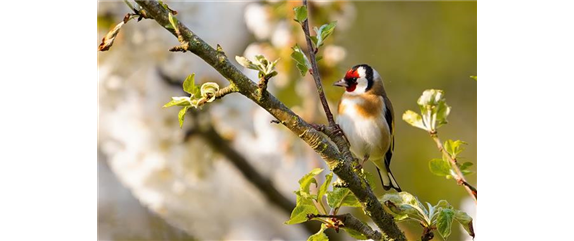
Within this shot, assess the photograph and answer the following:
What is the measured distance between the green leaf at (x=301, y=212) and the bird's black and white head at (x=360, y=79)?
0.60 meters

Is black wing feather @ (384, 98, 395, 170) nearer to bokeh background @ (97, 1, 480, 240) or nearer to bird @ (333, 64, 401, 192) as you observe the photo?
bird @ (333, 64, 401, 192)

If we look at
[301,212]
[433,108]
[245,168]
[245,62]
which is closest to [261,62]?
[245,62]

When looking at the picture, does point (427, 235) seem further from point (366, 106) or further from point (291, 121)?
point (366, 106)

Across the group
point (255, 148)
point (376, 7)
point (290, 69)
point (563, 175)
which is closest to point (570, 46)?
point (563, 175)

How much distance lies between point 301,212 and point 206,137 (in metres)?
1.17

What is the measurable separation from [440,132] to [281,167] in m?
0.57

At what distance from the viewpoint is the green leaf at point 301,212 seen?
0.46 metres

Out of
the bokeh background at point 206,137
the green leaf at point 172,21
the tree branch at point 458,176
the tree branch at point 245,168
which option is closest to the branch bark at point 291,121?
the green leaf at point 172,21

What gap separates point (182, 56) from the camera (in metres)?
1.61

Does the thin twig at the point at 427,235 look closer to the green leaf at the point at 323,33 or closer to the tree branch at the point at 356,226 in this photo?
the tree branch at the point at 356,226

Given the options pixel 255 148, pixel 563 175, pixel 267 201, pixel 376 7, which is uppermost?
pixel 376 7

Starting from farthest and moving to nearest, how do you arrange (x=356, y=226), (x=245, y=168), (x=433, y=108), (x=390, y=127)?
(x=245, y=168) → (x=390, y=127) → (x=433, y=108) → (x=356, y=226)

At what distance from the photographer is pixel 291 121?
40 centimetres

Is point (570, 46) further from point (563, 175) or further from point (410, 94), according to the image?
point (410, 94)
